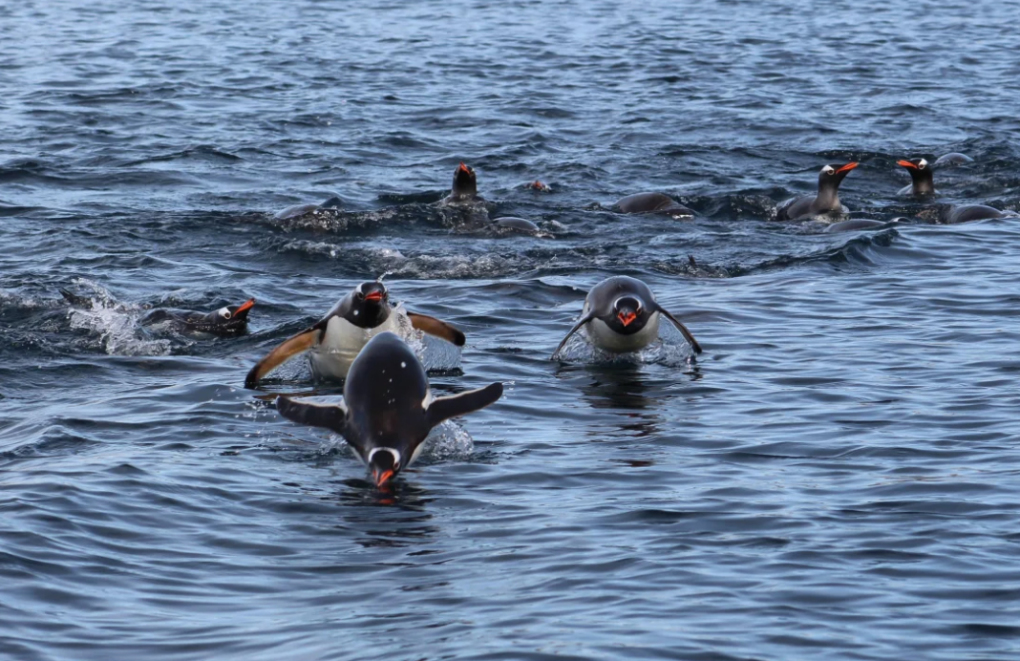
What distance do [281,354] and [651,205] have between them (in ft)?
26.1

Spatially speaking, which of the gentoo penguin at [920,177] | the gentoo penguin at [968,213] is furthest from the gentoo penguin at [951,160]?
the gentoo penguin at [968,213]

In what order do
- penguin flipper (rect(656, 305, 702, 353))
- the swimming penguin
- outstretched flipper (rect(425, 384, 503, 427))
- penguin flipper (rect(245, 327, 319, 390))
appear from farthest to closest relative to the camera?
the swimming penguin
penguin flipper (rect(656, 305, 702, 353))
penguin flipper (rect(245, 327, 319, 390))
outstretched flipper (rect(425, 384, 503, 427))

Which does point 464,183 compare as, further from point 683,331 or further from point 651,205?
point 683,331

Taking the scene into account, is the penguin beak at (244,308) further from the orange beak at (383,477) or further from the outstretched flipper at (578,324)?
the orange beak at (383,477)

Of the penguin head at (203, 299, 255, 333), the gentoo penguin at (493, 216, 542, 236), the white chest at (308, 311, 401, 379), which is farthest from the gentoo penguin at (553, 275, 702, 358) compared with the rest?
the gentoo penguin at (493, 216, 542, 236)

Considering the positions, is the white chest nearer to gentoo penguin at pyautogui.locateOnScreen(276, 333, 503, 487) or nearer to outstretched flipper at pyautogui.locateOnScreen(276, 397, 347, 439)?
gentoo penguin at pyautogui.locateOnScreen(276, 333, 503, 487)

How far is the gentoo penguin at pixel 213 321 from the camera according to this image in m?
12.9

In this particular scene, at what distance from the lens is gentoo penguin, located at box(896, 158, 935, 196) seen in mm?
19375

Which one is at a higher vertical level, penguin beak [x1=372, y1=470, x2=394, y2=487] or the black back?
the black back

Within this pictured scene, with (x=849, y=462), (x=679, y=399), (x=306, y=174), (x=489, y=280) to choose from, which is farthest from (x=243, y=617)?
(x=306, y=174)

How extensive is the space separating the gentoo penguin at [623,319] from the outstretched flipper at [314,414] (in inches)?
124

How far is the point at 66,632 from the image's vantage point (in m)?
6.95

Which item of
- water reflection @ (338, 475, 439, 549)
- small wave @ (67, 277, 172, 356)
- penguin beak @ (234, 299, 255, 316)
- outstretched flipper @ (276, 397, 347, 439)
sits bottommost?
small wave @ (67, 277, 172, 356)

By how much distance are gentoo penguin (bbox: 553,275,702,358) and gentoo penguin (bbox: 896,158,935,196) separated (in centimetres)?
785
